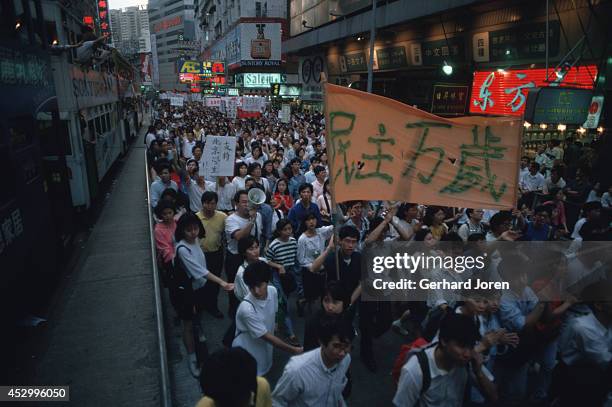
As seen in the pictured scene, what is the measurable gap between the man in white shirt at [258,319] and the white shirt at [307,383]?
580mm

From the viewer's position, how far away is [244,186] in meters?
8.06

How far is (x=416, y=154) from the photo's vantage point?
13.1 feet

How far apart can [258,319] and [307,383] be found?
914 mm

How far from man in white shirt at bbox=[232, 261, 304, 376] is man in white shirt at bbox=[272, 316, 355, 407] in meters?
0.59

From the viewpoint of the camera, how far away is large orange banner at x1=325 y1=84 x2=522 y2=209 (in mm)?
3875

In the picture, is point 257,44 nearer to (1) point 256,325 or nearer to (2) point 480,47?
(2) point 480,47

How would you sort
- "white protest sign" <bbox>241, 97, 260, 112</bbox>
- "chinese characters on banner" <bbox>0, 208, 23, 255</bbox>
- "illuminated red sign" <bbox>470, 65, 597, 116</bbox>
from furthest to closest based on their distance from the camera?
"white protest sign" <bbox>241, 97, 260, 112</bbox>
"illuminated red sign" <bbox>470, 65, 597, 116</bbox>
"chinese characters on banner" <bbox>0, 208, 23, 255</bbox>

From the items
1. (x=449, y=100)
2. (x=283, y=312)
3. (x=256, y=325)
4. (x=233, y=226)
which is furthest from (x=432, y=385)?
(x=449, y=100)

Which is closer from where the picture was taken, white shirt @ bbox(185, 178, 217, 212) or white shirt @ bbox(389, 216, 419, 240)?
white shirt @ bbox(389, 216, 419, 240)

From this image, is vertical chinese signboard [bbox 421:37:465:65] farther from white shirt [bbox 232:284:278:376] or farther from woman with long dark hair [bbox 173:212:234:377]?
white shirt [bbox 232:284:278:376]

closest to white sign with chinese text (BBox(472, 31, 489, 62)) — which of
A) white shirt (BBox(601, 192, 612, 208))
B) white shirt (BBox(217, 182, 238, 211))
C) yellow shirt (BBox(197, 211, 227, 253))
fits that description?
white shirt (BBox(601, 192, 612, 208))

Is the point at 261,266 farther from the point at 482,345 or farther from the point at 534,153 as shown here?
the point at 534,153

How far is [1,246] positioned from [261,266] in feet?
10.5

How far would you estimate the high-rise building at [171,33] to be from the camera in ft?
401
